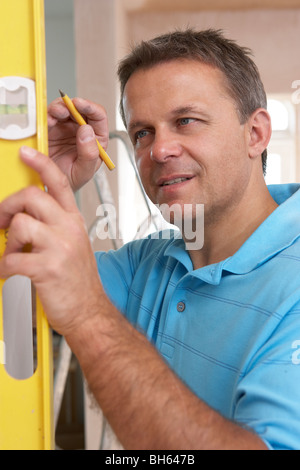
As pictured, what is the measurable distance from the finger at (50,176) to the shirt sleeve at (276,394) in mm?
301

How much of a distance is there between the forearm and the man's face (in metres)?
0.45

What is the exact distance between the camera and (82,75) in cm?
246

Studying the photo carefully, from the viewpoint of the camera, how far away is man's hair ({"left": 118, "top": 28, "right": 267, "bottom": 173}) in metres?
0.97

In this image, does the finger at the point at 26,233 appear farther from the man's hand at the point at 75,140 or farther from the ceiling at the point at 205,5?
the ceiling at the point at 205,5

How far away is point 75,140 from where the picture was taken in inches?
35.1

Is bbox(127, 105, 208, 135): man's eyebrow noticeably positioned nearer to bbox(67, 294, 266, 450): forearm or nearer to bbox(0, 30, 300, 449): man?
bbox(0, 30, 300, 449): man

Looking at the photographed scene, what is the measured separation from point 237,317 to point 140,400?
0.29 meters

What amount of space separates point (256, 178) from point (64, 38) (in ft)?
12.0

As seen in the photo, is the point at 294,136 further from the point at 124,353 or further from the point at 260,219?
the point at 124,353

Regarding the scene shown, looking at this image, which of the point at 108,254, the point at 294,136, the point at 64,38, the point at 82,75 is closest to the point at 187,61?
the point at 108,254

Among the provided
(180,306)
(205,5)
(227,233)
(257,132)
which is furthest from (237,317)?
(205,5)

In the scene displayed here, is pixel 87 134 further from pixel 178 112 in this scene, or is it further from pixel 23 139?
pixel 23 139

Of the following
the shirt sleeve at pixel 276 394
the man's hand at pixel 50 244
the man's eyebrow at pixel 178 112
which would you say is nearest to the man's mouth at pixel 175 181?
the man's eyebrow at pixel 178 112

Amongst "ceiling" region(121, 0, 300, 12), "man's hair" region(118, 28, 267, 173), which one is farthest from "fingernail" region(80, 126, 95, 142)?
"ceiling" region(121, 0, 300, 12)
